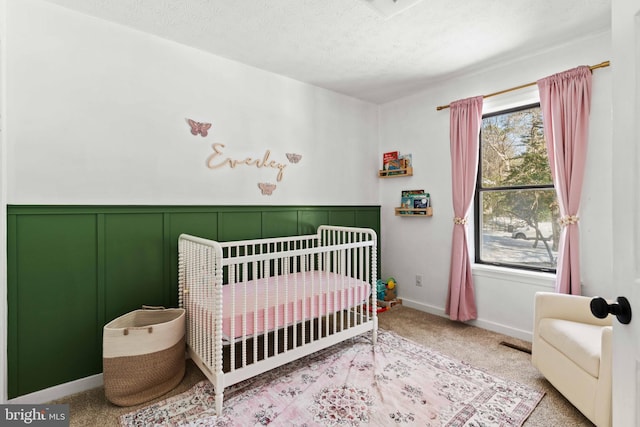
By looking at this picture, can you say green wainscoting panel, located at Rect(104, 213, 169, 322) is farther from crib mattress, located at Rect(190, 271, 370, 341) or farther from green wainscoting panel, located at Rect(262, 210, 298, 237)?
green wainscoting panel, located at Rect(262, 210, 298, 237)

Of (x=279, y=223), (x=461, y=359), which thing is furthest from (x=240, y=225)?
(x=461, y=359)

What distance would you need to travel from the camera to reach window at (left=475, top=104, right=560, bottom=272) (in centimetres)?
259

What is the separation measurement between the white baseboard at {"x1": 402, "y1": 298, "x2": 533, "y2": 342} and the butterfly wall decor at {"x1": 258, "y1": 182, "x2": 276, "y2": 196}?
192 cm

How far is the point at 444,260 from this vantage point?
3.10m

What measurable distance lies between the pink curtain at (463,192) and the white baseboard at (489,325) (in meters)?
0.09

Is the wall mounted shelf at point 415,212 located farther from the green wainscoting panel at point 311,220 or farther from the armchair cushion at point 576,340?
the armchair cushion at point 576,340

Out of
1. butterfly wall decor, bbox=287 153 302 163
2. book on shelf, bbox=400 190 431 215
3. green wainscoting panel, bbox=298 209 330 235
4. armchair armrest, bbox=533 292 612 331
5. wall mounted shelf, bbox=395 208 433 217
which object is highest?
butterfly wall decor, bbox=287 153 302 163

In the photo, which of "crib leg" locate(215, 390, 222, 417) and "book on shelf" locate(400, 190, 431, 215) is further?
"book on shelf" locate(400, 190, 431, 215)

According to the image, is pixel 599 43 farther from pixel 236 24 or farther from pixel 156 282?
pixel 156 282

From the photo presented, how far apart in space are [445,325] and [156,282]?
2.45 metres

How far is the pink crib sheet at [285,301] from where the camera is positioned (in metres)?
1.79

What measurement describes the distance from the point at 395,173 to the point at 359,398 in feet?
7.56

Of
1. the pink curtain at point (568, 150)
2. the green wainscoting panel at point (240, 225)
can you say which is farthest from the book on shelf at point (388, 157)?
the green wainscoting panel at point (240, 225)

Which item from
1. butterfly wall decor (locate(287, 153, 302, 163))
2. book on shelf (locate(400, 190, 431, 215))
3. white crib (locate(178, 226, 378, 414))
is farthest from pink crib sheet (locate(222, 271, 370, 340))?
book on shelf (locate(400, 190, 431, 215))
